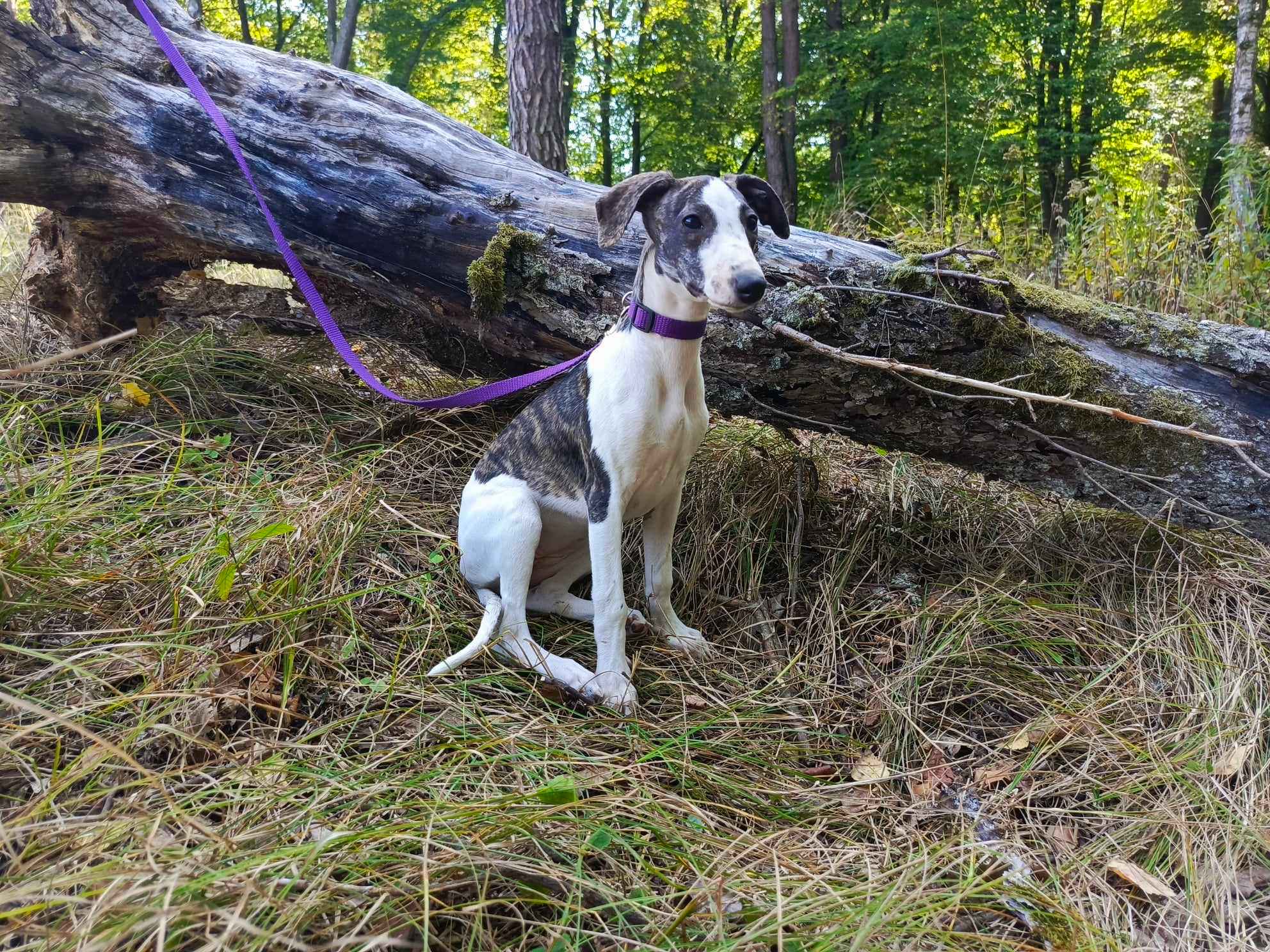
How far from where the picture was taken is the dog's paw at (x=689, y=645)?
119 inches

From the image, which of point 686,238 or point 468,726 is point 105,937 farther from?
point 686,238

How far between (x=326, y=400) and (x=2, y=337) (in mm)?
1819

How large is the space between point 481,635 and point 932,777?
1.51 metres

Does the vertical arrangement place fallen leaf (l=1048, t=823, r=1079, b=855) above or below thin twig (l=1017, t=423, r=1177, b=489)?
below

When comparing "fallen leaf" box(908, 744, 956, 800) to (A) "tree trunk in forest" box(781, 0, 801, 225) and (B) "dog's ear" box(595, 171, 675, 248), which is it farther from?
(A) "tree trunk in forest" box(781, 0, 801, 225)

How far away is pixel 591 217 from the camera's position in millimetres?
3531

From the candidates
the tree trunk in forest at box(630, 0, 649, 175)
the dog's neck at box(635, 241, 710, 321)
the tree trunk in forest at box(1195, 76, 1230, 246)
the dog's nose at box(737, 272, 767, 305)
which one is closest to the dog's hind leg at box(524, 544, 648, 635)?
the dog's neck at box(635, 241, 710, 321)

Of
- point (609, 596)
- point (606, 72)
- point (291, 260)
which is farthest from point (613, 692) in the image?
point (606, 72)

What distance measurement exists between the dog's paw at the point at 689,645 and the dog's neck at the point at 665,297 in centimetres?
120

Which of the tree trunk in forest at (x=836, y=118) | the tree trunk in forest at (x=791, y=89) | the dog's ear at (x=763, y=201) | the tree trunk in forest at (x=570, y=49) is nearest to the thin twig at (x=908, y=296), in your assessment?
the dog's ear at (x=763, y=201)

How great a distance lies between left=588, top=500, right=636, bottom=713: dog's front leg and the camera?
9.02ft

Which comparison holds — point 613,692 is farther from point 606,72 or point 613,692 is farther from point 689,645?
point 606,72

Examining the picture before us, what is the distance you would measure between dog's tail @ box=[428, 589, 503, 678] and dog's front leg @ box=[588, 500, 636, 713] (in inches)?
14.3

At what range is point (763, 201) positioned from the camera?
9.41 feet
